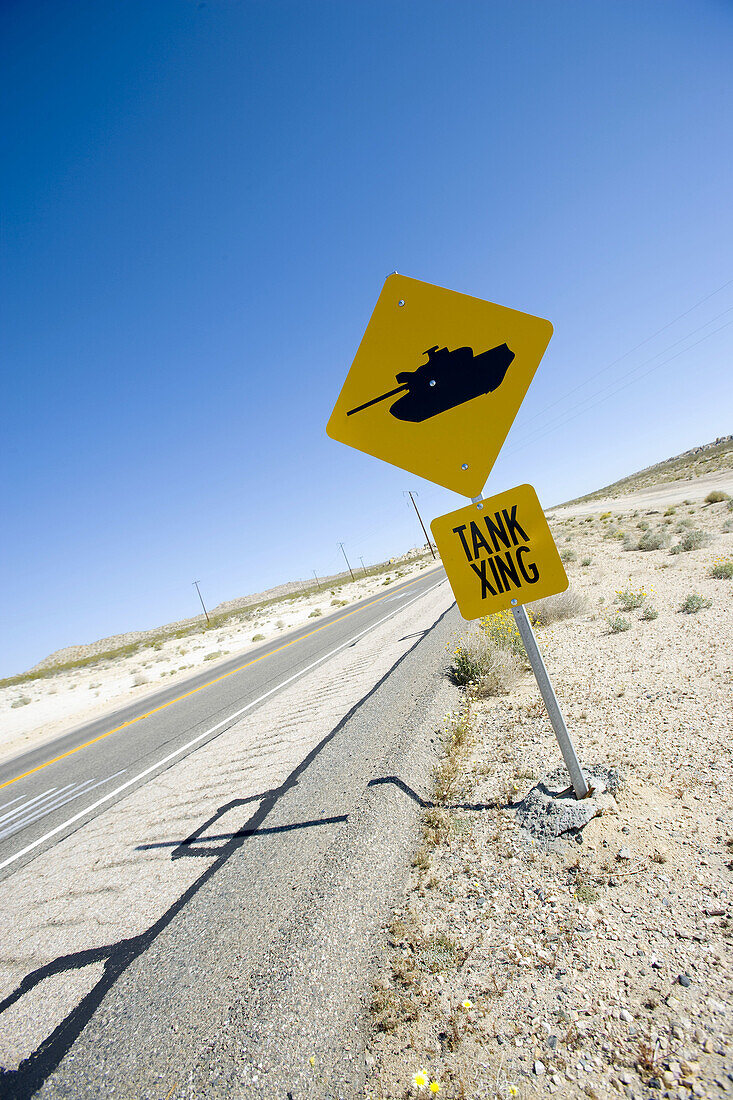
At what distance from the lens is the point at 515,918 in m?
2.11

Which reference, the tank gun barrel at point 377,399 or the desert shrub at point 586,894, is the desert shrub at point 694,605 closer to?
the desert shrub at point 586,894

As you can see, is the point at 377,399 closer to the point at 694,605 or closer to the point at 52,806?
the point at 694,605

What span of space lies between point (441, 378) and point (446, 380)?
3cm

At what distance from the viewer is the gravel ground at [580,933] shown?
1.49 meters

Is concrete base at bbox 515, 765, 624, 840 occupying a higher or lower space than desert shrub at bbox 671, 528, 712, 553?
higher

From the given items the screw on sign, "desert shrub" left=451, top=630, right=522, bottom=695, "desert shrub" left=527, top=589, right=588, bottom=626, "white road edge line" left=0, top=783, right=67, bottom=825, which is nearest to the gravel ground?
the screw on sign

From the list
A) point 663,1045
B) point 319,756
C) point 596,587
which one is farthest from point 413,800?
point 596,587

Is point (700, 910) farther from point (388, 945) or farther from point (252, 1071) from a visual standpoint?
point (252, 1071)

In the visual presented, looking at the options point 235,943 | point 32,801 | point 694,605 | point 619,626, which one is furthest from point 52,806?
point 694,605

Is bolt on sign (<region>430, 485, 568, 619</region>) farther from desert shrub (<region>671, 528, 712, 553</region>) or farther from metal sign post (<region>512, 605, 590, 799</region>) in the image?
desert shrub (<region>671, 528, 712, 553</region>)

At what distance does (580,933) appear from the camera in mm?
1938

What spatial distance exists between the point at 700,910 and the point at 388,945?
1301 millimetres

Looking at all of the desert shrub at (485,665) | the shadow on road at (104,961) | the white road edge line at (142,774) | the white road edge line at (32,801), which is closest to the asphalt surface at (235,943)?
the shadow on road at (104,961)

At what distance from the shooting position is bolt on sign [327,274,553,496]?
2.56m
